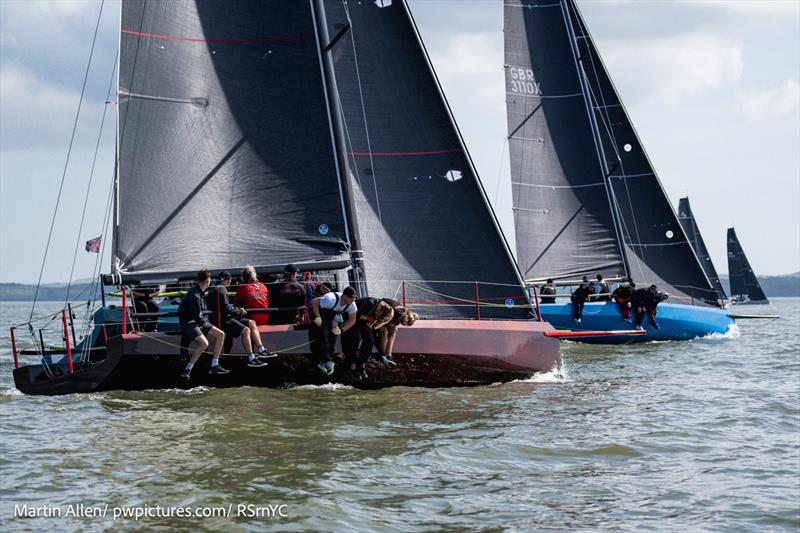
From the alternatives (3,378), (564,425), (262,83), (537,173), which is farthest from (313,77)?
(537,173)

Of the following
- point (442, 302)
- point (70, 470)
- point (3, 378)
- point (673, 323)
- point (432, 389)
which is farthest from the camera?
point (673, 323)

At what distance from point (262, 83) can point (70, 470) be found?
24.5 ft

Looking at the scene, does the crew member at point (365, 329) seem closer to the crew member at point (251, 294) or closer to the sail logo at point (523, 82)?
the crew member at point (251, 294)

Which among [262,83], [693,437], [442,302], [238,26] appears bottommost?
[693,437]

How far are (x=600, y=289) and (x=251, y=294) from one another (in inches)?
613

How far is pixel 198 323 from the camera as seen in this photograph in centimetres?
1278

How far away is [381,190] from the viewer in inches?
614

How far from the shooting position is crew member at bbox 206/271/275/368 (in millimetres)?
12898

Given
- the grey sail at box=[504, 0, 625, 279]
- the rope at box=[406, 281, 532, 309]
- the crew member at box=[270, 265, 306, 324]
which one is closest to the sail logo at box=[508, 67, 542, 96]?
the grey sail at box=[504, 0, 625, 279]

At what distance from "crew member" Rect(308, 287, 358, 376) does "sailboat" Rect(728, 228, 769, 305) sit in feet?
244

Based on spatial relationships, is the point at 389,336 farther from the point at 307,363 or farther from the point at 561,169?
the point at 561,169

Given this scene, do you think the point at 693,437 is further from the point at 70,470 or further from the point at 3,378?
the point at 3,378

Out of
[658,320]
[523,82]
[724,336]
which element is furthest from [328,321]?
[724,336]

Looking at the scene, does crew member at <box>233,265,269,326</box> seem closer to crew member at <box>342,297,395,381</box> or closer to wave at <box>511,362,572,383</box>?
crew member at <box>342,297,395,381</box>
